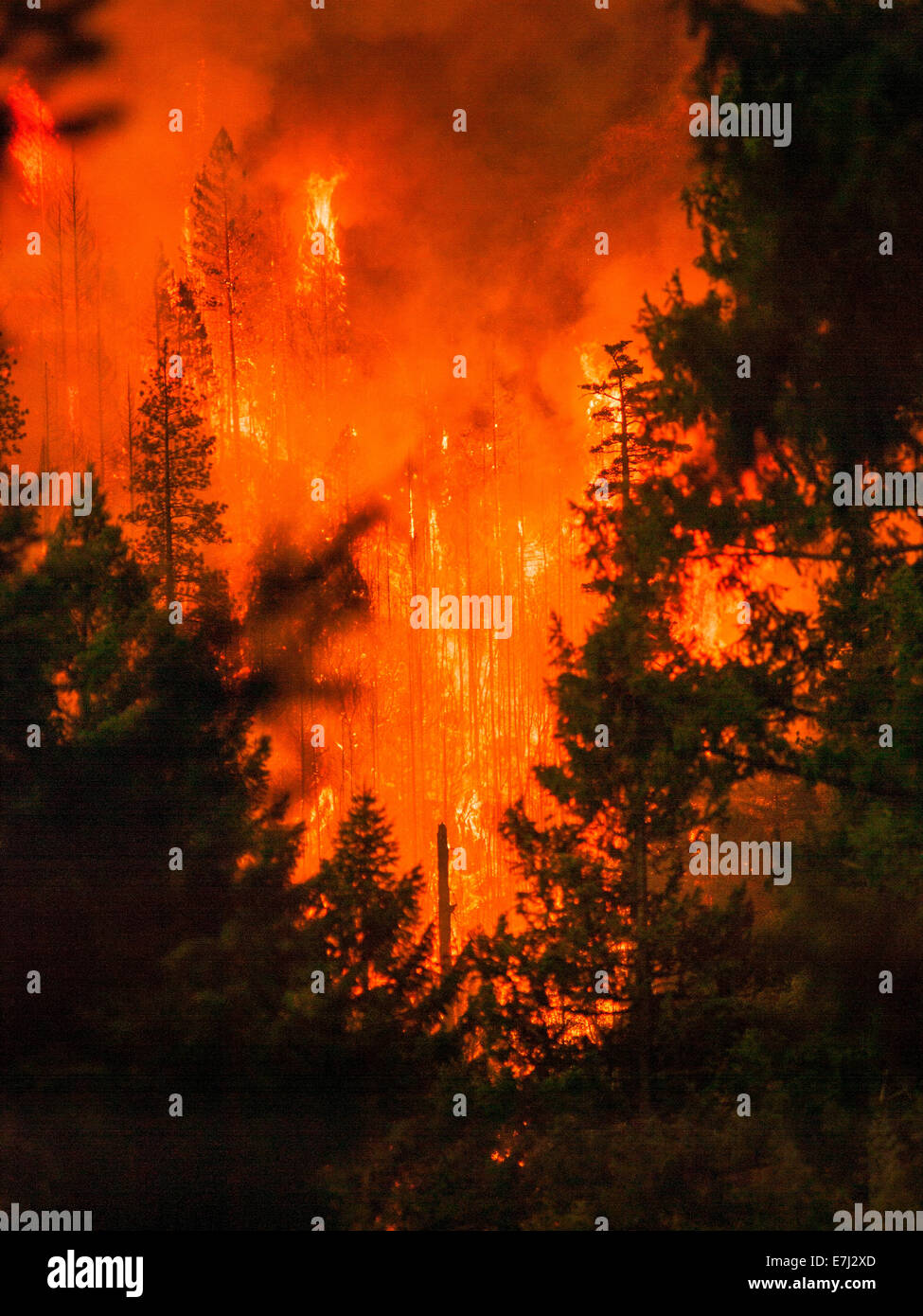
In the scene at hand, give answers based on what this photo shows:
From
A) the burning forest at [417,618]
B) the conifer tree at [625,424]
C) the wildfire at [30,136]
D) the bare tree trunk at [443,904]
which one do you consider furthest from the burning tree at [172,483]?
the conifer tree at [625,424]

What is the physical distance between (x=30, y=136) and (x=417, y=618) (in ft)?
8.18

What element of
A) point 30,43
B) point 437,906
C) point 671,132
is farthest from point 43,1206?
point 671,132

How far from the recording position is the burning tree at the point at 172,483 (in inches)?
151

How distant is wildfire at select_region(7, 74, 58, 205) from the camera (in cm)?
388

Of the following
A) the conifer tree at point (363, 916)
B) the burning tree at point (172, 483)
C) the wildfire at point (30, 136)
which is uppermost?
the wildfire at point (30, 136)

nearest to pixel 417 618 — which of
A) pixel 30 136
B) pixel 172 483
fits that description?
pixel 172 483

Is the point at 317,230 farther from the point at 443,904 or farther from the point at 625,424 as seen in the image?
the point at 443,904

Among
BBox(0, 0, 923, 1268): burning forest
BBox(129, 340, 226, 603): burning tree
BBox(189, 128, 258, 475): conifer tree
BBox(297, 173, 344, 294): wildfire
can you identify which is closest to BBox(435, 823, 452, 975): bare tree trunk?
BBox(0, 0, 923, 1268): burning forest

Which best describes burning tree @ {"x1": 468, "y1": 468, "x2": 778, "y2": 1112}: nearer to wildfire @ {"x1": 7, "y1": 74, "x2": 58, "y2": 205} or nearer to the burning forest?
the burning forest

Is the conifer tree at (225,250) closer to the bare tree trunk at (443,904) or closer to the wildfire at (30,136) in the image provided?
the wildfire at (30,136)

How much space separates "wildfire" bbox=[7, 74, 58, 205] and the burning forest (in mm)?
15

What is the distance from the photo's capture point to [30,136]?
390 centimetres

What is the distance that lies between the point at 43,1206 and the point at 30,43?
4.50 meters

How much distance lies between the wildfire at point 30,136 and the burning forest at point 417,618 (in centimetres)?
2
